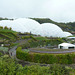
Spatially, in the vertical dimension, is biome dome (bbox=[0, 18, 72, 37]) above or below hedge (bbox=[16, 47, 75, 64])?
above

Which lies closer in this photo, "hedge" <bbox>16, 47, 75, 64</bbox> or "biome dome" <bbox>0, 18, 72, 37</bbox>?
"hedge" <bbox>16, 47, 75, 64</bbox>

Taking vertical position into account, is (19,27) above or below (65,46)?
above

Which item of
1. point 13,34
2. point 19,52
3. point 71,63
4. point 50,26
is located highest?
point 50,26

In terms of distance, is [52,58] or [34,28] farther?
[34,28]

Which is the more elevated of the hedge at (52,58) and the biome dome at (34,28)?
the biome dome at (34,28)

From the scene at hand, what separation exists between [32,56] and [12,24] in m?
34.0

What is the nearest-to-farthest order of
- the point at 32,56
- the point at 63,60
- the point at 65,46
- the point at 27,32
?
1. the point at 63,60
2. the point at 32,56
3. the point at 65,46
4. the point at 27,32

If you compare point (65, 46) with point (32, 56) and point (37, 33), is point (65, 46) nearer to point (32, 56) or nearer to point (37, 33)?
point (32, 56)

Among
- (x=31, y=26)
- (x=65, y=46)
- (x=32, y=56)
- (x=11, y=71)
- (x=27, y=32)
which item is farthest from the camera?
(x=31, y=26)

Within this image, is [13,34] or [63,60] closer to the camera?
[63,60]

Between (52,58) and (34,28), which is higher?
(34,28)

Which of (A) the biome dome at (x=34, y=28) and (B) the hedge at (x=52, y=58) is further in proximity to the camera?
(A) the biome dome at (x=34, y=28)

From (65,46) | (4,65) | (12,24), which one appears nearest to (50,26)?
(12,24)

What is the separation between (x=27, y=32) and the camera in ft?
156
